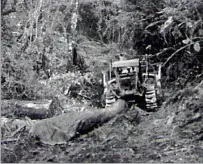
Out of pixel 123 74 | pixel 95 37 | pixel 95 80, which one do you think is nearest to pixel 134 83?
pixel 123 74

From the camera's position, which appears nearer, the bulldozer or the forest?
the forest


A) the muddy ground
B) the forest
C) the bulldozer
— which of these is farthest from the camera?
the bulldozer

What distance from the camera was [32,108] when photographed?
2.79 meters

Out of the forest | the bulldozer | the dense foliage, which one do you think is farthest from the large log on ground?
the dense foliage

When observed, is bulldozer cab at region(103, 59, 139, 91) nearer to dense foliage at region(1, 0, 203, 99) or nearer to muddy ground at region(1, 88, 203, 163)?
dense foliage at region(1, 0, 203, 99)

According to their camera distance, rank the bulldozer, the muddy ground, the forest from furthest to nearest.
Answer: the bulldozer
the forest
the muddy ground

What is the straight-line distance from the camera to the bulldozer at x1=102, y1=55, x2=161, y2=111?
2.69m

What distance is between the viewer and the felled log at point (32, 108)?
9.04ft

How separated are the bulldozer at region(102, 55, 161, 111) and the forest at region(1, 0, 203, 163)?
0.02m

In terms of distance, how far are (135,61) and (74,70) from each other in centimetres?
47

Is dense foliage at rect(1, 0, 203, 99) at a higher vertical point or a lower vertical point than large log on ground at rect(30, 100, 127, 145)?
higher

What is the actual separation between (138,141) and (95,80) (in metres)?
0.76

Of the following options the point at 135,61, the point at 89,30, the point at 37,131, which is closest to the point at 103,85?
the point at 135,61

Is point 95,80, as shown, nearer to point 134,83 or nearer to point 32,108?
point 134,83
